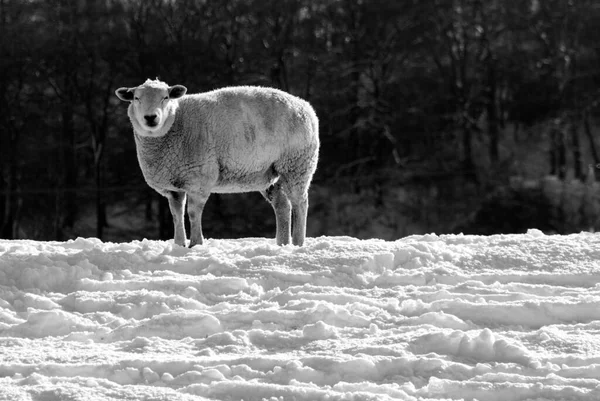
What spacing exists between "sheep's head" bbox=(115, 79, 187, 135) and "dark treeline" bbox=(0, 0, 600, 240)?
19705mm

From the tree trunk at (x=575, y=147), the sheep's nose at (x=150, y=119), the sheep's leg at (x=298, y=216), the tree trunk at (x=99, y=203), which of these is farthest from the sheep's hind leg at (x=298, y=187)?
the tree trunk at (x=575, y=147)

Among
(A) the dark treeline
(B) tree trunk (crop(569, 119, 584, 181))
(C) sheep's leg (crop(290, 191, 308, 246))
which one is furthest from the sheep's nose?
(B) tree trunk (crop(569, 119, 584, 181))

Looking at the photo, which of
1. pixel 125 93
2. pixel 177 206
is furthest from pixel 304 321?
pixel 125 93

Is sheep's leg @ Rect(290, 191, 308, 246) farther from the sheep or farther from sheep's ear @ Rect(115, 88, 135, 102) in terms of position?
sheep's ear @ Rect(115, 88, 135, 102)

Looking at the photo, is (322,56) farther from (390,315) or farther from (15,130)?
(390,315)

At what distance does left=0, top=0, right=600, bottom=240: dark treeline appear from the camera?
33.2m

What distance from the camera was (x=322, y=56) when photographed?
37.3m

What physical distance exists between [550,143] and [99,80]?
17.5m

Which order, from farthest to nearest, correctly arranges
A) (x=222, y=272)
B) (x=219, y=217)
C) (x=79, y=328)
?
(x=219, y=217) < (x=222, y=272) < (x=79, y=328)

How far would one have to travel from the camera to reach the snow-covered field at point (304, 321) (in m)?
6.55

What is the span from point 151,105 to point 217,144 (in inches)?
34.5

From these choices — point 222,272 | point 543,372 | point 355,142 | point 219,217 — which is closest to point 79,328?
point 222,272

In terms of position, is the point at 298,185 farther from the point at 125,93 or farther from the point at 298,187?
the point at 125,93

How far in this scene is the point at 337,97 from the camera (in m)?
37.2
